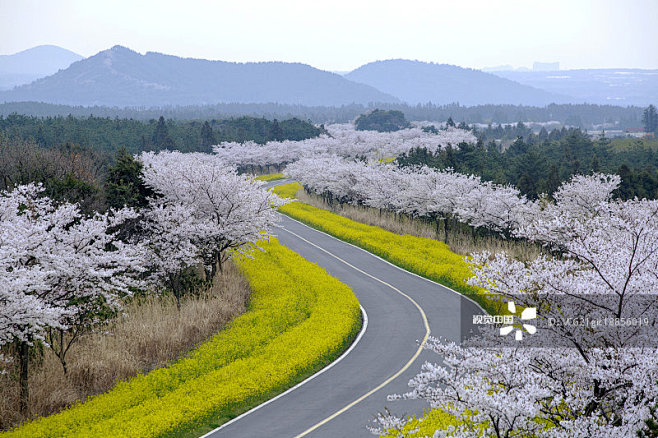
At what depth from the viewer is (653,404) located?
8.33 meters

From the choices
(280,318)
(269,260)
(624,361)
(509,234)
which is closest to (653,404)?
(624,361)

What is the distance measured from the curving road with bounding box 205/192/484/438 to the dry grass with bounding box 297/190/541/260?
462 centimetres

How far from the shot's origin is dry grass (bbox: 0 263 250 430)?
16.0m

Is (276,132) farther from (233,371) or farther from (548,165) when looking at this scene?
(233,371)

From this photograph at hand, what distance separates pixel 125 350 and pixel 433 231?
31.8 m

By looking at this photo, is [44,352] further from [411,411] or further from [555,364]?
[555,364]

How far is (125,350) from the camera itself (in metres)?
19.1

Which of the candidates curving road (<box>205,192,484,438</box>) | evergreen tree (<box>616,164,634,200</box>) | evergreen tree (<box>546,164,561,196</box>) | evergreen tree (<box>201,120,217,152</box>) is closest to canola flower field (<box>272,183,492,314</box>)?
curving road (<box>205,192,484,438</box>)

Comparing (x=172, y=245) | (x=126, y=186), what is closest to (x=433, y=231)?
(x=126, y=186)

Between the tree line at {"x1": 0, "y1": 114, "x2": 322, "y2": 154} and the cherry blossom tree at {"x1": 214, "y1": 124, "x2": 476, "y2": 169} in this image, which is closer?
the tree line at {"x1": 0, "y1": 114, "x2": 322, "y2": 154}

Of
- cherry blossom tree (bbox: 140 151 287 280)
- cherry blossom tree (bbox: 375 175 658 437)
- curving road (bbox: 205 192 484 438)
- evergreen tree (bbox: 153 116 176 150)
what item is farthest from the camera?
evergreen tree (bbox: 153 116 176 150)

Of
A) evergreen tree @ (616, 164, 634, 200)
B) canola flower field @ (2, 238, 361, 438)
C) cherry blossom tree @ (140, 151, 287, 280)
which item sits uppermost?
cherry blossom tree @ (140, 151, 287, 280)

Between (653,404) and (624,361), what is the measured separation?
0.73 m

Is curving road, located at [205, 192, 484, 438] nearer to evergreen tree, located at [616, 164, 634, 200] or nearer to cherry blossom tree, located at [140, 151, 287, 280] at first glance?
cherry blossom tree, located at [140, 151, 287, 280]
